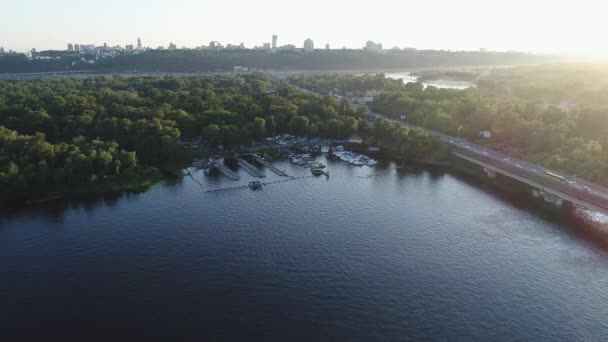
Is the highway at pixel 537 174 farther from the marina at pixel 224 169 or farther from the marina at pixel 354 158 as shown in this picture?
the marina at pixel 224 169

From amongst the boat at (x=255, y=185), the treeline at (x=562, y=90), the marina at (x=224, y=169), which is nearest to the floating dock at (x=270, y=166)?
the marina at (x=224, y=169)

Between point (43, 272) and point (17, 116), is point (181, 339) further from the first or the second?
point (17, 116)

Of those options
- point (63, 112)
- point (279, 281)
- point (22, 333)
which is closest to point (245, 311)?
point (279, 281)

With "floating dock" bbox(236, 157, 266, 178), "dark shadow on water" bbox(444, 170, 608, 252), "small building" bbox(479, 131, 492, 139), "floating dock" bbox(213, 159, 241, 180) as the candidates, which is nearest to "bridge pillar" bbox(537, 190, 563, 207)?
"dark shadow on water" bbox(444, 170, 608, 252)

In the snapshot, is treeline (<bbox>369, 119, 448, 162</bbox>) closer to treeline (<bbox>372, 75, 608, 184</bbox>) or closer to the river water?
treeline (<bbox>372, 75, 608, 184</bbox>)

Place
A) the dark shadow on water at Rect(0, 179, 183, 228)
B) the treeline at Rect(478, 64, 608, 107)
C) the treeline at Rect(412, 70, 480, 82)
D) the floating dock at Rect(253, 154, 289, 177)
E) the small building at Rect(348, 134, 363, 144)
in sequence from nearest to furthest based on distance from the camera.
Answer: the dark shadow on water at Rect(0, 179, 183, 228) → the floating dock at Rect(253, 154, 289, 177) → the small building at Rect(348, 134, 363, 144) → the treeline at Rect(478, 64, 608, 107) → the treeline at Rect(412, 70, 480, 82)

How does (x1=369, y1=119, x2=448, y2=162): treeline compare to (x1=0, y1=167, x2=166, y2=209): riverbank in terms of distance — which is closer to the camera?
(x1=0, y1=167, x2=166, y2=209): riverbank
